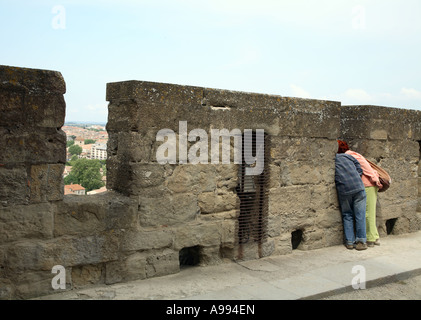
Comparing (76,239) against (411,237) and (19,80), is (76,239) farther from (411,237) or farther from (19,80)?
(411,237)

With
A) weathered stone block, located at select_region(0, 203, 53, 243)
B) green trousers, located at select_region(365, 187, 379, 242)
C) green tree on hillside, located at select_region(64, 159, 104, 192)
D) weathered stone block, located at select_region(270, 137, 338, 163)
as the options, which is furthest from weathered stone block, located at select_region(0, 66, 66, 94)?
green trousers, located at select_region(365, 187, 379, 242)

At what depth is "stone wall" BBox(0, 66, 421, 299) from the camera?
359 centimetres

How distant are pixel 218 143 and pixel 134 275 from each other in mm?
1583

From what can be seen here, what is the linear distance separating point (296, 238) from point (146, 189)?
2.44 m

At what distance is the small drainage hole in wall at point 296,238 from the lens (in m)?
5.66

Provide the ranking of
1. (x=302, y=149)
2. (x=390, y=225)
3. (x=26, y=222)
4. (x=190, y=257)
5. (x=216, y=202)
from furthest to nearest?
(x=390, y=225) → (x=302, y=149) → (x=190, y=257) → (x=216, y=202) → (x=26, y=222)

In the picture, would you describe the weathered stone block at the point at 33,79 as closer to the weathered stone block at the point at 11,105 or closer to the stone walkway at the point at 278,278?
the weathered stone block at the point at 11,105

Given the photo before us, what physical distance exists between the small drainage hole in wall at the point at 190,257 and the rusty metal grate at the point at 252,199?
527 mm

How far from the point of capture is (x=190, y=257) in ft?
15.8

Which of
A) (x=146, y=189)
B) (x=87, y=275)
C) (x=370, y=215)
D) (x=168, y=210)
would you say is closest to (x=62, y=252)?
(x=87, y=275)

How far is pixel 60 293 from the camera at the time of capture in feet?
12.6

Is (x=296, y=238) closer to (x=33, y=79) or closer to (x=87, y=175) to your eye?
(x=87, y=175)

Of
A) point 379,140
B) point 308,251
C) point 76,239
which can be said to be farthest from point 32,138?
point 379,140

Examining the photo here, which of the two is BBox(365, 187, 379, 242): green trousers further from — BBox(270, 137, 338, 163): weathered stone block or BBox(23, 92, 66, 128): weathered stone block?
BBox(23, 92, 66, 128): weathered stone block
